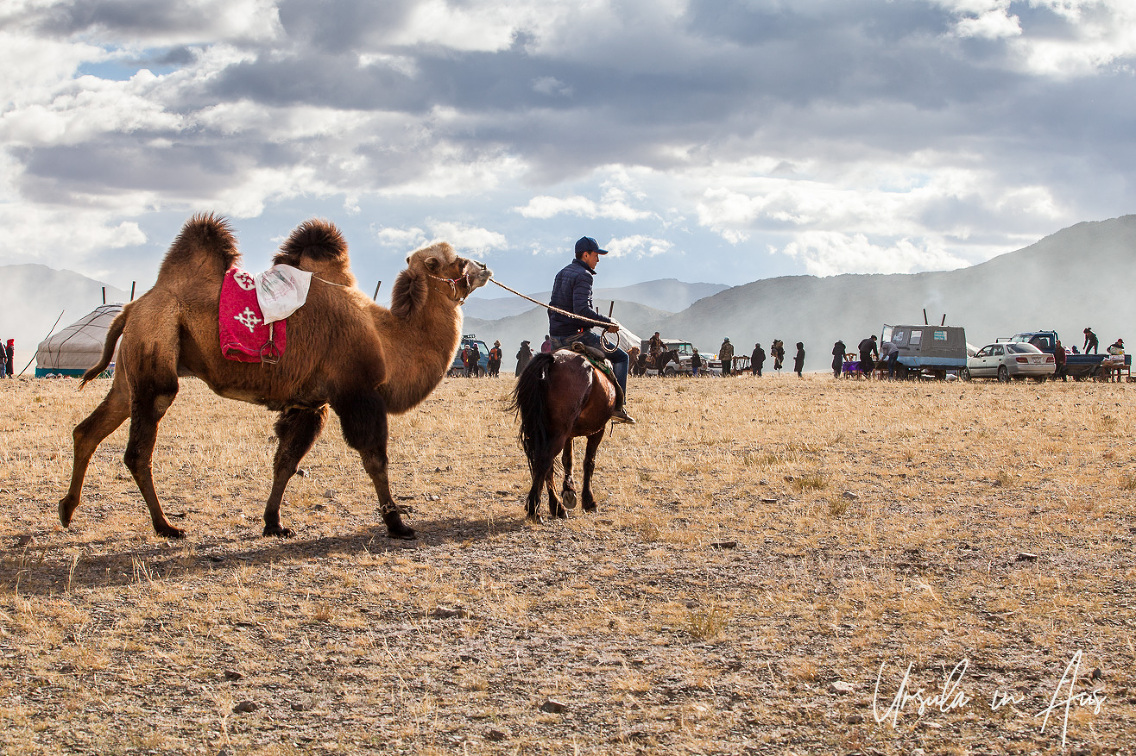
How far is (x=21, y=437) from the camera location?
13172 millimetres

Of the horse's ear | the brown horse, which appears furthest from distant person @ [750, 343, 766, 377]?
the horse's ear

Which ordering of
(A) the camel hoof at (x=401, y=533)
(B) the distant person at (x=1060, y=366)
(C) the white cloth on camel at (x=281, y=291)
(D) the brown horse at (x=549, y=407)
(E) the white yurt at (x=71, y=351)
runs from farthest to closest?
(E) the white yurt at (x=71, y=351) → (B) the distant person at (x=1060, y=366) → (D) the brown horse at (x=549, y=407) → (A) the camel hoof at (x=401, y=533) → (C) the white cloth on camel at (x=281, y=291)

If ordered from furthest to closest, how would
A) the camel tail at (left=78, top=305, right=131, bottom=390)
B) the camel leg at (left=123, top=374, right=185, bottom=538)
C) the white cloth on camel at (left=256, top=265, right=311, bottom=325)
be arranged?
the camel tail at (left=78, top=305, right=131, bottom=390), the white cloth on camel at (left=256, top=265, right=311, bottom=325), the camel leg at (left=123, top=374, right=185, bottom=538)

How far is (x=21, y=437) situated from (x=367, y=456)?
332 inches

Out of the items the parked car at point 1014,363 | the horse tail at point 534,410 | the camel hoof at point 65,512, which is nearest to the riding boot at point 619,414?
the horse tail at point 534,410

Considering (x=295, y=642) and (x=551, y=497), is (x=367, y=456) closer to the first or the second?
(x=551, y=497)

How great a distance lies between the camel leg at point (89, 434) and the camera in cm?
715

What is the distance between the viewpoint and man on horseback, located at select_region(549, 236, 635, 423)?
27.8ft

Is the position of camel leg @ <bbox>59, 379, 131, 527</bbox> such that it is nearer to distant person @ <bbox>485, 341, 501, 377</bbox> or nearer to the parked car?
the parked car

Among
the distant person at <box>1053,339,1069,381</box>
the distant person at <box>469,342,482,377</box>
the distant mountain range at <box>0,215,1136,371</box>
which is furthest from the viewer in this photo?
the distant mountain range at <box>0,215,1136,371</box>

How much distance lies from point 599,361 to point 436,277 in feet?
5.48

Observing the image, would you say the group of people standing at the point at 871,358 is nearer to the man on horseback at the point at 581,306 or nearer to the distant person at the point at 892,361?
the distant person at the point at 892,361

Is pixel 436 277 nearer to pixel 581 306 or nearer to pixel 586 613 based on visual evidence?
pixel 581 306

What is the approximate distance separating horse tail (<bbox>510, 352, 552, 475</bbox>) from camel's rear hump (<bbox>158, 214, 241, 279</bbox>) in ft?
7.91
